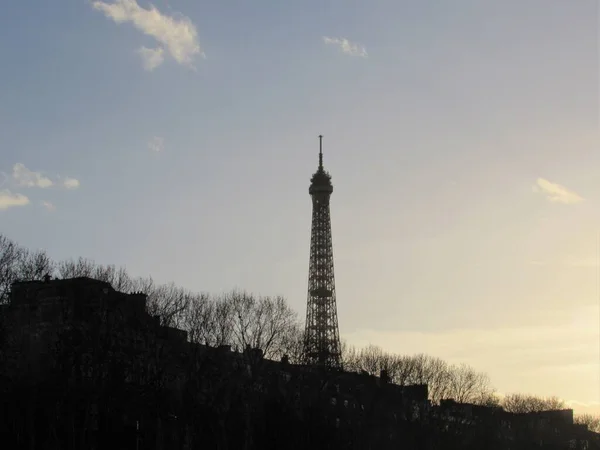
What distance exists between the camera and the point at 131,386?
56938 mm

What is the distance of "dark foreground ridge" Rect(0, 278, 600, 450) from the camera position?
53.4 metres

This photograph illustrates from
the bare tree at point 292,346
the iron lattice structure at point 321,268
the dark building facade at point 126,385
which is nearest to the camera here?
the dark building facade at point 126,385

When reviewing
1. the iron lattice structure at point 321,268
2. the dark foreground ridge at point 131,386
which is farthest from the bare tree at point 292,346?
the iron lattice structure at point 321,268

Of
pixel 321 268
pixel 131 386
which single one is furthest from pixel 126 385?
pixel 321 268

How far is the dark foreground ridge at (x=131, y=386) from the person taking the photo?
5341 cm

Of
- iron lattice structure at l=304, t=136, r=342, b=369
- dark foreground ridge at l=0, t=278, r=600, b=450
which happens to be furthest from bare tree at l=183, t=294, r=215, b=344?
iron lattice structure at l=304, t=136, r=342, b=369

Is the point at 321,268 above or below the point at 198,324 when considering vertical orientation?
above

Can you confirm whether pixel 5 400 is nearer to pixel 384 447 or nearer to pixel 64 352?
pixel 64 352

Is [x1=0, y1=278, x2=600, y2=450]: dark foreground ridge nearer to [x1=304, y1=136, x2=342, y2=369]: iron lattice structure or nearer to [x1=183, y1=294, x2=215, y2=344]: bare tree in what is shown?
[x1=183, y1=294, x2=215, y2=344]: bare tree

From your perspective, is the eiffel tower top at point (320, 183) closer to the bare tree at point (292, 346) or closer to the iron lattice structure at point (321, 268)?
the iron lattice structure at point (321, 268)

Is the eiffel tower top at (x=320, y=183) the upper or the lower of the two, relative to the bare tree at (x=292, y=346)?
upper

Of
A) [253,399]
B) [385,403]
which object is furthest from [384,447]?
[253,399]

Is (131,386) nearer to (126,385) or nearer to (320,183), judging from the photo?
(126,385)

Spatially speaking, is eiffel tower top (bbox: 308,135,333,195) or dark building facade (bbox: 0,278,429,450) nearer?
dark building facade (bbox: 0,278,429,450)
